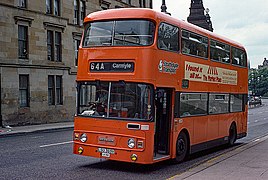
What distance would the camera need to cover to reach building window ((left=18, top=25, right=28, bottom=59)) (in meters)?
30.3

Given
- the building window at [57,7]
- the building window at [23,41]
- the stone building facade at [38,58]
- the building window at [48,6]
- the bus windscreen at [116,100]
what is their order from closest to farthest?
the bus windscreen at [116,100] → the stone building facade at [38,58] → the building window at [23,41] → the building window at [48,6] → the building window at [57,7]

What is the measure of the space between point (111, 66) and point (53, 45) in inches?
906

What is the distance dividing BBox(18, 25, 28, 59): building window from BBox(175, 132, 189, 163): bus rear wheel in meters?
19.7

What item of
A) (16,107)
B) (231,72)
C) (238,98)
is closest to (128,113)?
(231,72)

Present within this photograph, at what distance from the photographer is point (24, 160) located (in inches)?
516

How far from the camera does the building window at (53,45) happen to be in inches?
1318

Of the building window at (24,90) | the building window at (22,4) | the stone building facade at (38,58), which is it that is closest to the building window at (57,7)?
the stone building facade at (38,58)

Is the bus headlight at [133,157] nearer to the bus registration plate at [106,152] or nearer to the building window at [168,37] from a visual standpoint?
the bus registration plate at [106,152]

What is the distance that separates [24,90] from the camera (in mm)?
30562

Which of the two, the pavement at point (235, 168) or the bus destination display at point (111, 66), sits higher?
the bus destination display at point (111, 66)

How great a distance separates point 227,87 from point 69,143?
21.8 ft

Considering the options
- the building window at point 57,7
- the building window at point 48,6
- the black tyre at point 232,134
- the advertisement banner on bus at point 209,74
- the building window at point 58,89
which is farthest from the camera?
the building window at point 58,89

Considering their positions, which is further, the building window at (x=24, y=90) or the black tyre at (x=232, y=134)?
the building window at (x=24, y=90)

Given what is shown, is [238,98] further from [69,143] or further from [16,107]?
[16,107]
